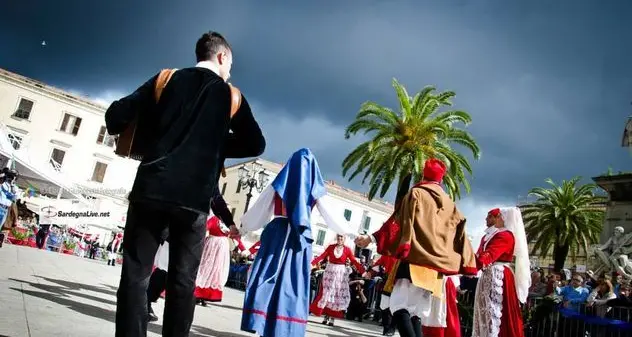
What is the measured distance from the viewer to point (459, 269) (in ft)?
16.6

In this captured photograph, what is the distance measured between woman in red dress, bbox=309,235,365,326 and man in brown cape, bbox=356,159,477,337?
499cm

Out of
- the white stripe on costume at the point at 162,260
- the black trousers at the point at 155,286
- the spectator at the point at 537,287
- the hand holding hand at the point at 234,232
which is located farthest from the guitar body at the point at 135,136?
the spectator at the point at 537,287

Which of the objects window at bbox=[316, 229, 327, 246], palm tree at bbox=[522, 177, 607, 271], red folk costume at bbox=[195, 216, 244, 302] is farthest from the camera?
window at bbox=[316, 229, 327, 246]

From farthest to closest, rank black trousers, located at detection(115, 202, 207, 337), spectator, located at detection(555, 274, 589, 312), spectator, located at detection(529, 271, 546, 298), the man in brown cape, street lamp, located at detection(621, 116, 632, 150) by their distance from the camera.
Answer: street lamp, located at detection(621, 116, 632, 150), spectator, located at detection(529, 271, 546, 298), spectator, located at detection(555, 274, 589, 312), the man in brown cape, black trousers, located at detection(115, 202, 207, 337)

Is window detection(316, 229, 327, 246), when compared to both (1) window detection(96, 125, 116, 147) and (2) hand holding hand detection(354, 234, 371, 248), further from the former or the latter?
(2) hand holding hand detection(354, 234, 371, 248)

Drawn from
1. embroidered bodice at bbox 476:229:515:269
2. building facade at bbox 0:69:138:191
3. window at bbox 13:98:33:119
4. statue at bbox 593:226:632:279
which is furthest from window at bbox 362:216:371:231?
embroidered bodice at bbox 476:229:515:269

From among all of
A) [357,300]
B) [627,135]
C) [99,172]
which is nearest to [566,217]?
[627,135]

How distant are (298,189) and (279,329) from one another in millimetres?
1269

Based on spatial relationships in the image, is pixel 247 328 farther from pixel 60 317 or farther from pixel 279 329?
pixel 60 317

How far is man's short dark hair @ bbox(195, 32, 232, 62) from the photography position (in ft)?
9.73

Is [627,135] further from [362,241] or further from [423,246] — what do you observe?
[362,241]

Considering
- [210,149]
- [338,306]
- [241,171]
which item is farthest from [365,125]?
[210,149]

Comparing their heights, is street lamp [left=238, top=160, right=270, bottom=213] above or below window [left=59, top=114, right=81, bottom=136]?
below

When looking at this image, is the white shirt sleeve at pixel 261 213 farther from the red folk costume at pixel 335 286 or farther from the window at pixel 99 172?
the window at pixel 99 172
